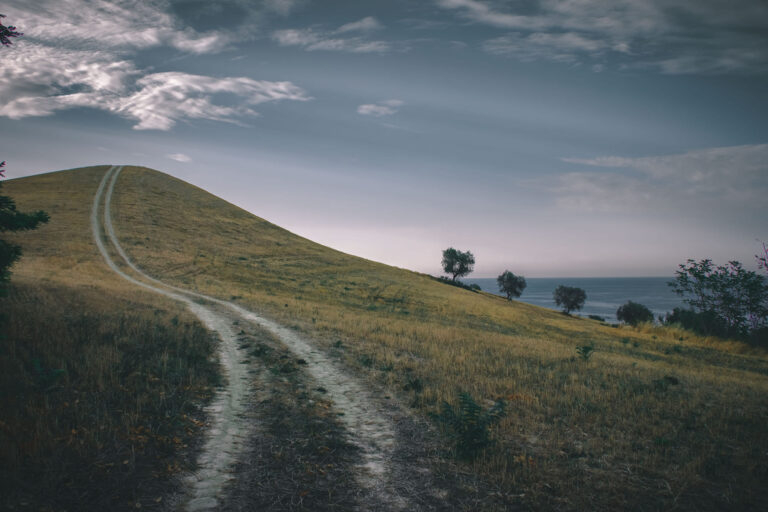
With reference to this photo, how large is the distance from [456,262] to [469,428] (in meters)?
89.6

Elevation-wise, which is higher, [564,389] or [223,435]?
[564,389]

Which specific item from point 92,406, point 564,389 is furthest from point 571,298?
point 92,406

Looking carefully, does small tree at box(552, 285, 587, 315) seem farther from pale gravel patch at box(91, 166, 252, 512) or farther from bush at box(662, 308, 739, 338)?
pale gravel patch at box(91, 166, 252, 512)

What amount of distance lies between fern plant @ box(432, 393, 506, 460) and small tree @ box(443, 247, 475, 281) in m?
88.0

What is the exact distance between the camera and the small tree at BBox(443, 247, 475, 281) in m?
94.5

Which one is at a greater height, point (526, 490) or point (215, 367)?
point (526, 490)

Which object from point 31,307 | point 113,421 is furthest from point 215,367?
point 31,307

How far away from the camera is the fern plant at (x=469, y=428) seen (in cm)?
684

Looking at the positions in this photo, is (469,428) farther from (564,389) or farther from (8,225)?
(8,225)

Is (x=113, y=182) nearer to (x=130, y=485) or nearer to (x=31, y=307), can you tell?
(x=31, y=307)

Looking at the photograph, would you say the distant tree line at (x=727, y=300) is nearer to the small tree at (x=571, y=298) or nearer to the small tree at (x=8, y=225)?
the small tree at (x=8, y=225)

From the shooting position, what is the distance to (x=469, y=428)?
278 inches

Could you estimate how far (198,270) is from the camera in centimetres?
4112

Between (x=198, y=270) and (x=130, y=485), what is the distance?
40063 millimetres
